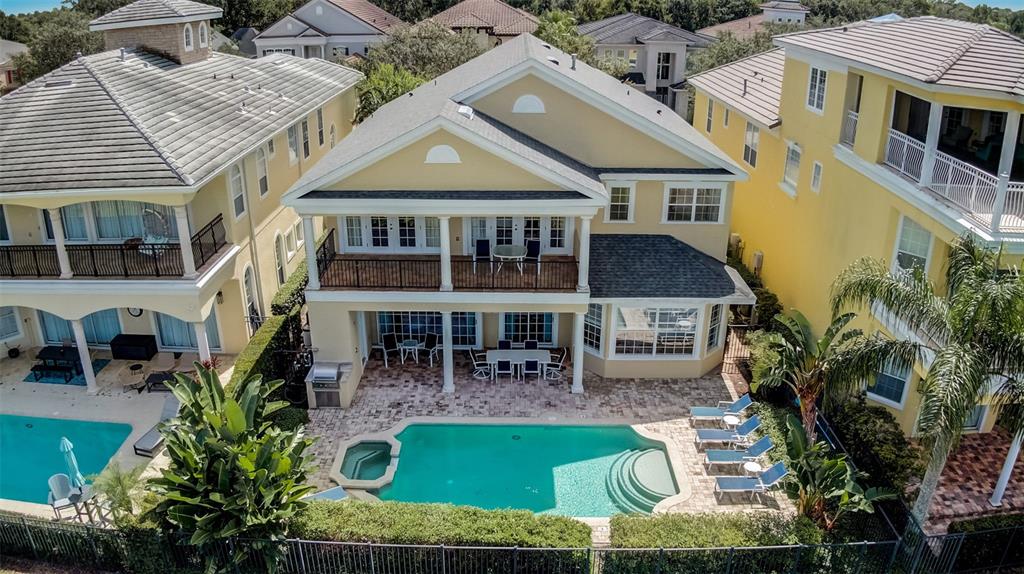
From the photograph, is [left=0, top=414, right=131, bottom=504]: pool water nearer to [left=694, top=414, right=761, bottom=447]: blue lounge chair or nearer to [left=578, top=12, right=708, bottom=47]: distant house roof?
[left=694, top=414, right=761, bottom=447]: blue lounge chair

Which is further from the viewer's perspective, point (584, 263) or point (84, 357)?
point (84, 357)

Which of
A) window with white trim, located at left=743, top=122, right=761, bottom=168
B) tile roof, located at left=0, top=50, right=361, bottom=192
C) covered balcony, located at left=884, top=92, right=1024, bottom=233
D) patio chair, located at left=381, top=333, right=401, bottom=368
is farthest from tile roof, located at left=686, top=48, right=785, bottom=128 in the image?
tile roof, located at left=0, top=50, right=361, bottom=192

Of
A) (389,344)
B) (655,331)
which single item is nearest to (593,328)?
(655,331)

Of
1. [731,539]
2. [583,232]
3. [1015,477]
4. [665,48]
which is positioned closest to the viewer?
[731,539]

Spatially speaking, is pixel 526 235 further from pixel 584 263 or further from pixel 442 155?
pixel 442 155

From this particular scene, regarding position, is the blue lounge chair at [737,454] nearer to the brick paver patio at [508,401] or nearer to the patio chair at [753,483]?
the brick paver patio at [508,401]

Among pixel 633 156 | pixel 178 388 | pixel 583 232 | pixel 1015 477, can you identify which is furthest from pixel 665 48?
pixel 178 388

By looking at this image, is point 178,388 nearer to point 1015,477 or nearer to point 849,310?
point 849,310
